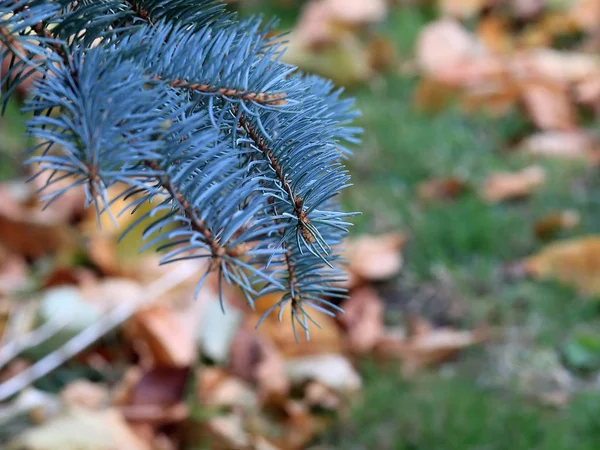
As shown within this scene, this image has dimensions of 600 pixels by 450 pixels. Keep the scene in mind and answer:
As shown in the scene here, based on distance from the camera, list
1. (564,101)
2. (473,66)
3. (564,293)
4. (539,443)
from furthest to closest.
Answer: (473,66) → (564,101) → (564,293) → (539,443)

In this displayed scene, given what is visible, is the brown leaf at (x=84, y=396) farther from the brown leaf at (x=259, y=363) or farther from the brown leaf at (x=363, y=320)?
the brown leaf at (x=363, y=320)

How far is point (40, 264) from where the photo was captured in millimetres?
1568

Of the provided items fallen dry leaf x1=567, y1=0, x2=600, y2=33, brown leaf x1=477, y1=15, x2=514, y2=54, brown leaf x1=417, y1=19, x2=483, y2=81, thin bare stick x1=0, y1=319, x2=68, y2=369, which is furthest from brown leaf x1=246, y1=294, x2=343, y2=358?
fallen dry leaf x1=567, y1=0, x2=600, y2=33

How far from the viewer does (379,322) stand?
1417 mm

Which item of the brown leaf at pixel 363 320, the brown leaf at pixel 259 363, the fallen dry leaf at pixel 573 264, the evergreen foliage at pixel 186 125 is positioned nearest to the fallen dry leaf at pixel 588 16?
the fallen dry leaf at pixel 573 264

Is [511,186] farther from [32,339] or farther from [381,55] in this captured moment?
[32,339]

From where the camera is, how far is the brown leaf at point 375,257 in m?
1.49

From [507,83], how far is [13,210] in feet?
4.93

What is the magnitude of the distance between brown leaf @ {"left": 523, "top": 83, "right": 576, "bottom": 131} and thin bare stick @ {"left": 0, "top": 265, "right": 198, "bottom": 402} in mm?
1264

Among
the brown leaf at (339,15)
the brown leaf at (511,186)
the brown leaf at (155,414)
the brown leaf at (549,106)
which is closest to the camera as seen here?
the brown leaf at (155,414)

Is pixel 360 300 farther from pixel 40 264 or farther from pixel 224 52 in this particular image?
pixel 224 52

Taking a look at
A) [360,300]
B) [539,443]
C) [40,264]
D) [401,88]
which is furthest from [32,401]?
[401,88]

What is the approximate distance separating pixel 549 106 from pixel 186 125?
1897 millimetres

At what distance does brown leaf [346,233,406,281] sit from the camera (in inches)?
58.6
